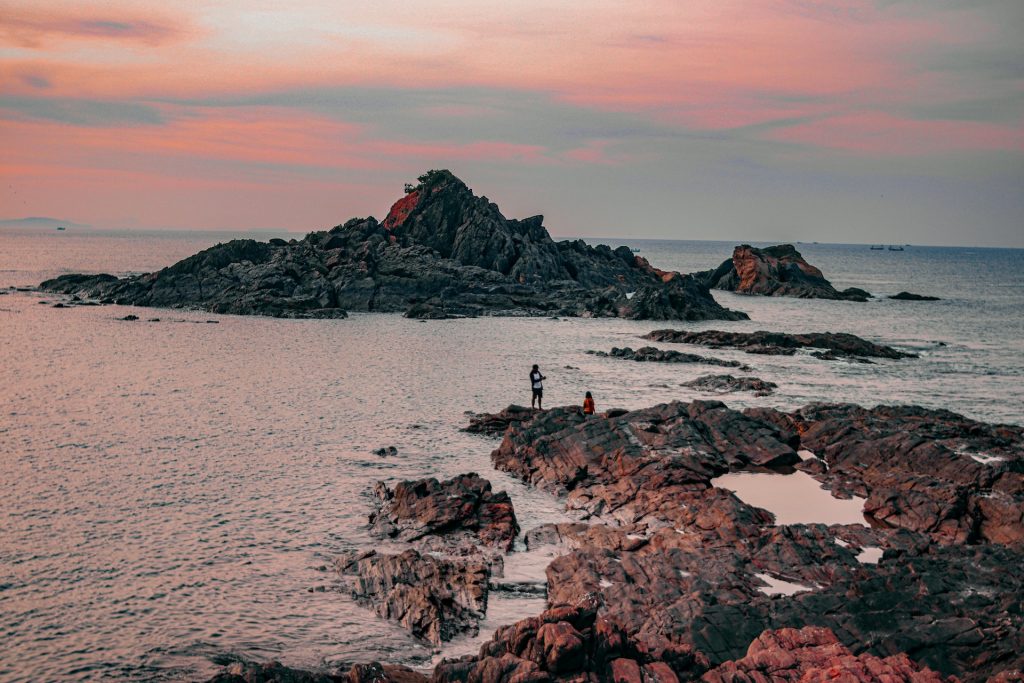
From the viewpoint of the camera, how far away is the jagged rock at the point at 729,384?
162 feet

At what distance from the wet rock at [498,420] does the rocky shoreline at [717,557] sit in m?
3.97

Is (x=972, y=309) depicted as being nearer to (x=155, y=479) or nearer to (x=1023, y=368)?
(x=1023, y=368)

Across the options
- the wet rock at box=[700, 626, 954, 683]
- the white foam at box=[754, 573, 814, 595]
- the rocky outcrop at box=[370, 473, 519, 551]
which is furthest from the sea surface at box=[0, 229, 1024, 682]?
the wet rock at box=[700, 626, 954, 683]

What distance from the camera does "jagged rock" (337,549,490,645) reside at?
18047mm

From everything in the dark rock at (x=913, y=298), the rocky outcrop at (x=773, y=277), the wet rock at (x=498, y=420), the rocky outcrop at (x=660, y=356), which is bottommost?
the wet rock at (x=498, y=420)

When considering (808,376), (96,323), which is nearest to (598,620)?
(808,376)

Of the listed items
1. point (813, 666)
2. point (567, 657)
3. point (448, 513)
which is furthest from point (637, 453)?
point (567, 657)

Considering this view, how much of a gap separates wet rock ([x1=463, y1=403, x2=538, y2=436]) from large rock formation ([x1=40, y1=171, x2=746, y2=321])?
2102 inches

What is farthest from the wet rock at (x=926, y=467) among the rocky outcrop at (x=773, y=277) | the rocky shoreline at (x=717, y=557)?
the rocky outcrop at (x=773, y=277)

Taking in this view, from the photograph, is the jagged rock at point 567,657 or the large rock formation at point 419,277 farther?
the large rock formation at point 419,277

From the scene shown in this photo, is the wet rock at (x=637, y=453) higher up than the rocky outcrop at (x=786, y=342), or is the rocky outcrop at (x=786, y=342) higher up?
the rocky outcrop at (x=786, y=342)

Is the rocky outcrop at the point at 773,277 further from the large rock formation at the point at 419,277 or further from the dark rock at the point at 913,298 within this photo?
the large rock formation at the point at 419,277

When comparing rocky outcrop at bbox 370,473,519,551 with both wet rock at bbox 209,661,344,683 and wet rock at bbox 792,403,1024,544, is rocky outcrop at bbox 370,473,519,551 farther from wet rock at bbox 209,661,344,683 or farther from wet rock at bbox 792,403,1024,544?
wet rock at bbox 792,403,1024,544

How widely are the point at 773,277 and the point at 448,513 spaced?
423ft
